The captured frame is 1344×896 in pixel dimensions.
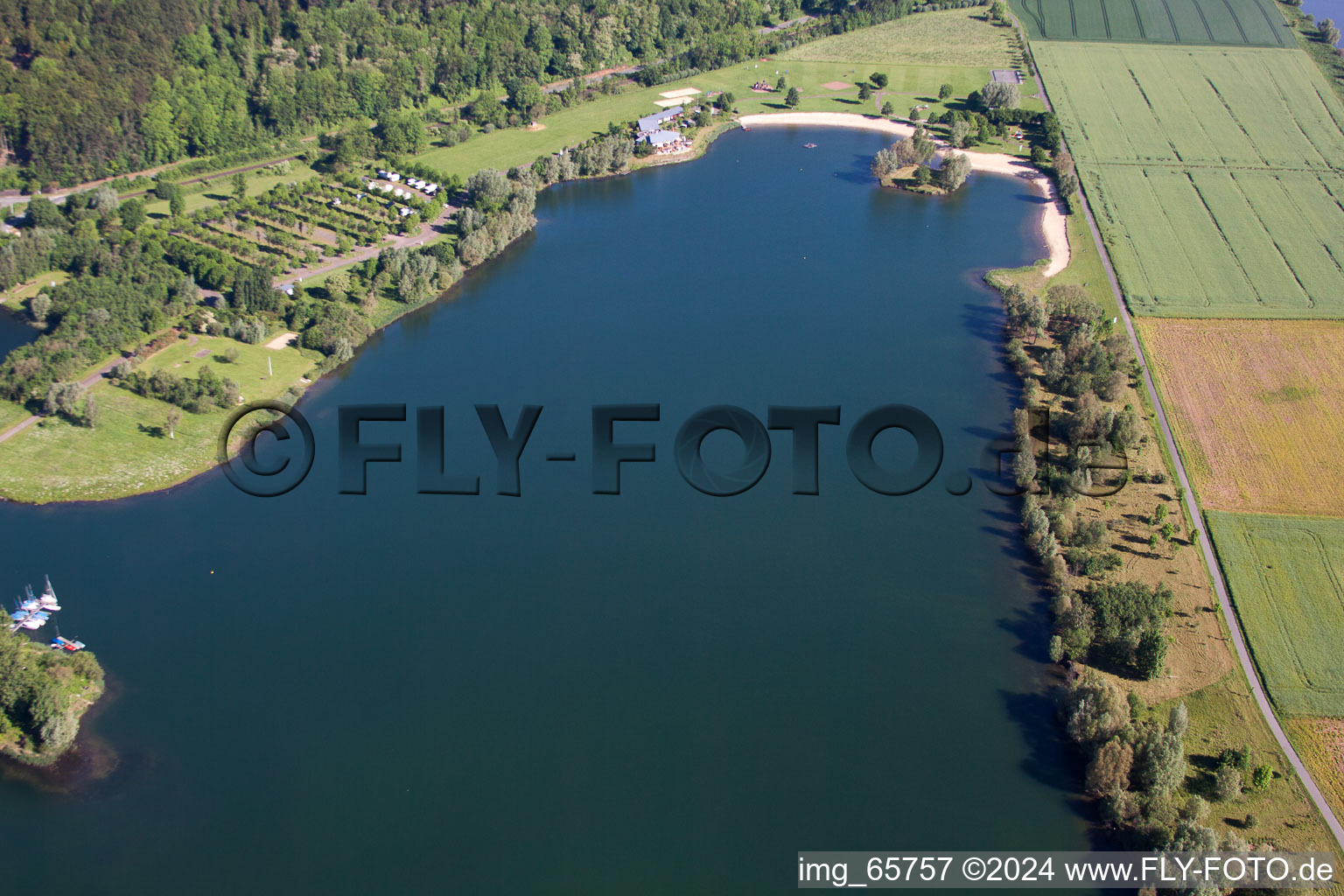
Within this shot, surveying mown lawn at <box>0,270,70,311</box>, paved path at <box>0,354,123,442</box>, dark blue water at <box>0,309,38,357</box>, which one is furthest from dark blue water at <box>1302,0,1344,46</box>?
dark blue water at <box>0,309,38,357</box>

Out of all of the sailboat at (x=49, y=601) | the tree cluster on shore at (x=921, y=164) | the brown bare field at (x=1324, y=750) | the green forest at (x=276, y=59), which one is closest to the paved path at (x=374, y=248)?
the green forest at (x=276, y=59)

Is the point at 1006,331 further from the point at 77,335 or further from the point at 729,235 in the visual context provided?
the point at 77,335

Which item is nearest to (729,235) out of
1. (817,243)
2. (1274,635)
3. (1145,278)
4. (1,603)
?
(817,243)

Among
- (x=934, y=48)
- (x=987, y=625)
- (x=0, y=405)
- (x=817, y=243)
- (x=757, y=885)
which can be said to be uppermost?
(x=934, y=48)

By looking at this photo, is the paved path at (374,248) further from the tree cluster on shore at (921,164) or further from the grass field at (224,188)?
the tree cluster on shore at (921,164)

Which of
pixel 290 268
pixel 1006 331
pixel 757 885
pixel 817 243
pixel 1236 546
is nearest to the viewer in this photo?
pixel 757 885

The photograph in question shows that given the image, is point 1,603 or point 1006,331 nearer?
point 1,603
